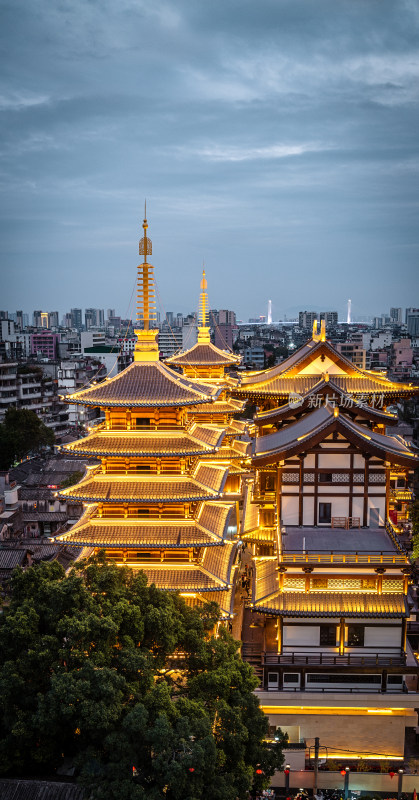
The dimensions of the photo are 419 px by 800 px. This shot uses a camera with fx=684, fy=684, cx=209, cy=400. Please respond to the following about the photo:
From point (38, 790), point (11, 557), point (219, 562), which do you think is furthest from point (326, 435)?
point (11, 557)

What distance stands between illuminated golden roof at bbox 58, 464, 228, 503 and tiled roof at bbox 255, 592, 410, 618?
3.83 m

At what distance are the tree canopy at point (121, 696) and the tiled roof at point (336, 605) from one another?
10.9 ft

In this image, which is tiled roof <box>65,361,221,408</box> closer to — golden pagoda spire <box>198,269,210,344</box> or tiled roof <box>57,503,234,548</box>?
tiled roof <box>57,503,234,548</box>

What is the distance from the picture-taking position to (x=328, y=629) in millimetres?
21234

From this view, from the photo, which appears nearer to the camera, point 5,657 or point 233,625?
point 5,657

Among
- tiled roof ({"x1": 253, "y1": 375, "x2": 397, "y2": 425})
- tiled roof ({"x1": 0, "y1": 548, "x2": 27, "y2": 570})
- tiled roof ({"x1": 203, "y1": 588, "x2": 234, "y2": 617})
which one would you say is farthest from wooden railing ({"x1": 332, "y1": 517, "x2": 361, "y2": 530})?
tiled roof ({"x1": 0, "y1": 548, "x2": 27, "y2": 570})

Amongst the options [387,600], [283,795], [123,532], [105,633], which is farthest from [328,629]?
[105,633]

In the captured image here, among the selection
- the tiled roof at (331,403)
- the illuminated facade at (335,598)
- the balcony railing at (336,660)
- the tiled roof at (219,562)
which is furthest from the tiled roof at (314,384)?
the balcony railing at (336,660)

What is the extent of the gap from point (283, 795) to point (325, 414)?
11686 mm

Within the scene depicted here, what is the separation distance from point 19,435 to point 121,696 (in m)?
45.3

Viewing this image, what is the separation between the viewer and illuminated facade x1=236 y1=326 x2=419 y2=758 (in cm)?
2070

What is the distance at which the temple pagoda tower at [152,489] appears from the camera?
20562mm

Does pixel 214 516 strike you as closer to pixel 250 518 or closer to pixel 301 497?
pixel 301 497

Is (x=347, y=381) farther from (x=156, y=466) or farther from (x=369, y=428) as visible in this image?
(x=156, y=466)
